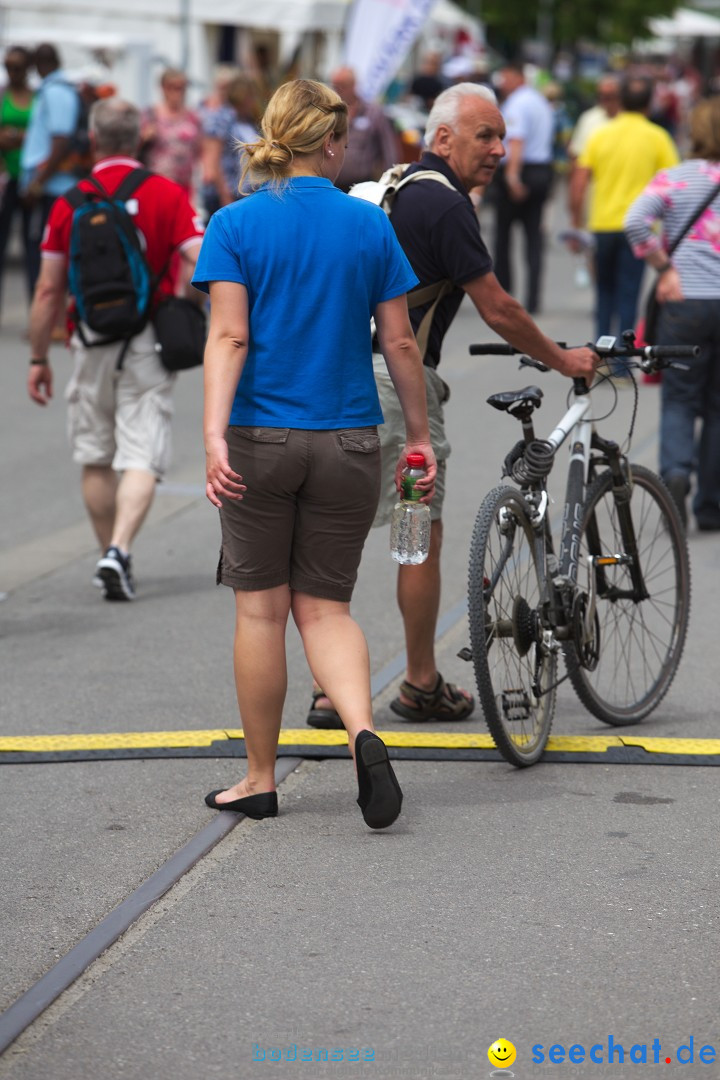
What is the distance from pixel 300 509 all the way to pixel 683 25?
58.5 metres

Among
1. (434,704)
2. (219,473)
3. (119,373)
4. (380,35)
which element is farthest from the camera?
(380,35)

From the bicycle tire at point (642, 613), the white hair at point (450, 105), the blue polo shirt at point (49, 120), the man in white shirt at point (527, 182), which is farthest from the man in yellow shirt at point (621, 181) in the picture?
the white hair at point (450, 105)

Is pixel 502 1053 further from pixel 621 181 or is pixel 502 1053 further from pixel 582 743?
pixel 621 181

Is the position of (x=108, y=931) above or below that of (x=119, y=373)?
below

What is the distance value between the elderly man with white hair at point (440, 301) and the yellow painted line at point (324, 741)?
0.54ft

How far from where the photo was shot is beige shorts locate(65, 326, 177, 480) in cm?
727

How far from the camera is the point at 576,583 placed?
509cm

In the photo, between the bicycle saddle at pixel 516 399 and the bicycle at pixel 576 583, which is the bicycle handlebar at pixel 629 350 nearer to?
the bicycle at pixel 576 583

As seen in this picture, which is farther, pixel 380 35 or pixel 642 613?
pixel 380 35

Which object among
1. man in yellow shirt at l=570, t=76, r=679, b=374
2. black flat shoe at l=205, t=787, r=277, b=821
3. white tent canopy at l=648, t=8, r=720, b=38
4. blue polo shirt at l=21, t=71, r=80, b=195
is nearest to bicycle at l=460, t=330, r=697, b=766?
black flat shoe at l=205, t=787, r=277, b=821

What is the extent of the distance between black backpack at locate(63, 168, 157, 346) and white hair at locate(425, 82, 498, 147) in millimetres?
2134

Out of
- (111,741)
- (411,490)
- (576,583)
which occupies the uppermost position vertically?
(411,490)

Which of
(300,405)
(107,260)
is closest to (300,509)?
(300,405)

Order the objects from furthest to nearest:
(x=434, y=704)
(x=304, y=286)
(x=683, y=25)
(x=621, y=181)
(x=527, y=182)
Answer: (x=683, y=25)
(x=527, y=182)
(x=621, y=181)
(x=434, y=704)
(x=304, y=286)
